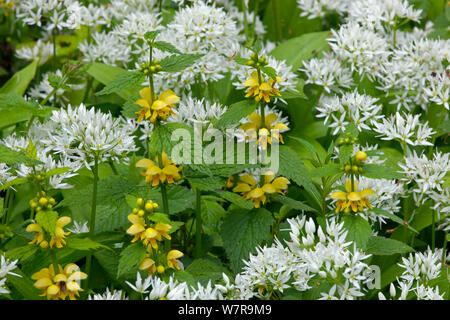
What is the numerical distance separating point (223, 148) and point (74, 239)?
2.38ft

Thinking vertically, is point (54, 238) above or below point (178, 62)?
below

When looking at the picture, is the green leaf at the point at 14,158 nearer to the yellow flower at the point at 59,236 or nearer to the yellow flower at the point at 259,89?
the yellow flower at the point at 59,236

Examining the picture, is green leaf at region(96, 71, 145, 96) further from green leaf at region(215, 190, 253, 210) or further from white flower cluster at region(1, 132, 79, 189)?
green leaf at region(215, 190, 253, 210)

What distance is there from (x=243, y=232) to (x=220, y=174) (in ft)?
1.01

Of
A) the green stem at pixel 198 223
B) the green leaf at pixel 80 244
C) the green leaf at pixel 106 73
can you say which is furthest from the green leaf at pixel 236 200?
the green leaf at pixel 106 73

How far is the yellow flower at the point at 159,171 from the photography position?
7.67ft

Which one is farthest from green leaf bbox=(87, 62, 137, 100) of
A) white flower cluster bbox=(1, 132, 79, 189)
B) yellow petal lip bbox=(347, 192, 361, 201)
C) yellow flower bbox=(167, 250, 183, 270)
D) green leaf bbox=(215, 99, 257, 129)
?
yellow petal lip bbox=(347, 192, 361, 201)

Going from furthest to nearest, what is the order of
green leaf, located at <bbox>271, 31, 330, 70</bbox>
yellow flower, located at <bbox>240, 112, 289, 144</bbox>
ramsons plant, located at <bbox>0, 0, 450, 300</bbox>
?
green leaf, located at <bbox>271, 31, 330, 70</bbox>, yellow flower, located at <bbox>240, 112, 289, 144</bbox>, ramsons plant, located at <bbox>0, 0, 450, 300</bbox>

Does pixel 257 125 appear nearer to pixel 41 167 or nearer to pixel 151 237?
pixel 151 237

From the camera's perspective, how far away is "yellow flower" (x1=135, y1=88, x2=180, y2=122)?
2.25 metres

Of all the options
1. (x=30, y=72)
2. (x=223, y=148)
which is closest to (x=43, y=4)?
(x=30, y=72)

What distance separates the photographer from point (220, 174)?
92.1 inches

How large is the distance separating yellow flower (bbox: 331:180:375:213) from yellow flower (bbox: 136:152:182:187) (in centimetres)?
61

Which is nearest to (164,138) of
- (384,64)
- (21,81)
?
(384,64)
